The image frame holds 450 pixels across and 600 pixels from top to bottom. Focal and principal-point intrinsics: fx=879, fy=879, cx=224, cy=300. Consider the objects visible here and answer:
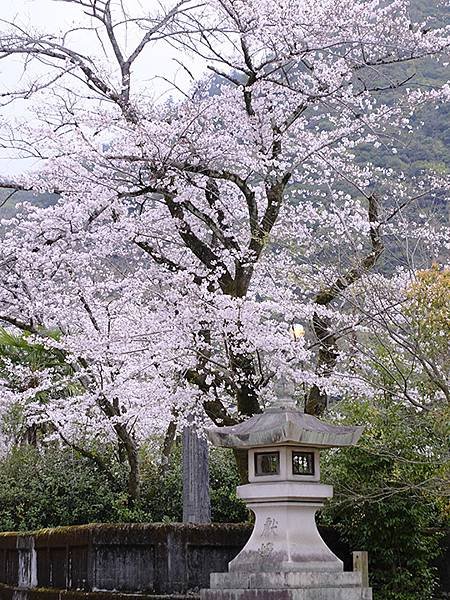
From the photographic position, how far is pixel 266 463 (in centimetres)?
864

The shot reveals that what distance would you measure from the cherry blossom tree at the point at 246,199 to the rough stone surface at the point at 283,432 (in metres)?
2.18

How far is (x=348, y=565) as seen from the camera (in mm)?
11680

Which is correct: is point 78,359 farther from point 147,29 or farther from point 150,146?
point 147,29

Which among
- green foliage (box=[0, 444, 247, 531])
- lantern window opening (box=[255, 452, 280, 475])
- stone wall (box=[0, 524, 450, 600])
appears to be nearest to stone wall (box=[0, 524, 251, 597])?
stone wall (box=[0, 524, 450, 600])

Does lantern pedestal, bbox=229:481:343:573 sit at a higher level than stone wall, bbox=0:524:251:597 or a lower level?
higher

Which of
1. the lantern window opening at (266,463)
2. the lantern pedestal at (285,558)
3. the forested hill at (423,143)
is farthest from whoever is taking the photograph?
the forested hill at (423,143)

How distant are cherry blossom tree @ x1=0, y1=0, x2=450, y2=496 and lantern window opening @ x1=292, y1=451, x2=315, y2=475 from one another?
2278 millimetres

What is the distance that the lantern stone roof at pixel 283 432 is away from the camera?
8312 millimetres

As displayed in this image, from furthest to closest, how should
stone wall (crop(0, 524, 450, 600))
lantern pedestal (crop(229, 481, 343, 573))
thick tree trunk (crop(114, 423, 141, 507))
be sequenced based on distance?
thick tree trunk (crop(114, 423, 141, 507))
stone wall (crop(0, 524, 450, 600))
lantern pedestal (crop(229, 481, 343, 573))

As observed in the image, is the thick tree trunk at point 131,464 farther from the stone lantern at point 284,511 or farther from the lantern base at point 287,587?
the lantern base at point 287,587

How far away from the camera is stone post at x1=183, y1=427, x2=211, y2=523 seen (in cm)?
1230

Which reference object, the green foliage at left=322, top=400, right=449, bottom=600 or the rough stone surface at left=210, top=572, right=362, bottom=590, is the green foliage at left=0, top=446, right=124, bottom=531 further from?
the rough stone surface at left=210, top=572, right=362, bottom=590

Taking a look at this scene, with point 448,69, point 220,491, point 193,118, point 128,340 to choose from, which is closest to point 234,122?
point 193,118

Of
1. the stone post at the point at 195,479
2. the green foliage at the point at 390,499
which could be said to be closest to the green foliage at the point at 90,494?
the stone post at the point at 195,479
